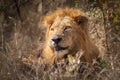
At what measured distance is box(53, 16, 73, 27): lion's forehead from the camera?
6643 mm

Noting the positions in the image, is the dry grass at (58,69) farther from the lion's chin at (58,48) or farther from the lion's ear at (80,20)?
the lion's ear at (80,20)

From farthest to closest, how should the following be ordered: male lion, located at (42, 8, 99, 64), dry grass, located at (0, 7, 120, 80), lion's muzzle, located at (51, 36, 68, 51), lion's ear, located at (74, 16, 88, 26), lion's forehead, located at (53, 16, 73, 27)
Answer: lion's ear, located at (74, 16, 88, 26) < lion's forehead, located at (53, 16, 73, 27) < male lion, located at (42, 8, 99, 64) < lion's muzzle, located at (51, 36, 68, 51) < dry grass, located at (0, 7, 120, 80)

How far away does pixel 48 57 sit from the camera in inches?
262

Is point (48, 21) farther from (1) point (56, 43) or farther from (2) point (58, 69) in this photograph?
(2) point (58, 69)

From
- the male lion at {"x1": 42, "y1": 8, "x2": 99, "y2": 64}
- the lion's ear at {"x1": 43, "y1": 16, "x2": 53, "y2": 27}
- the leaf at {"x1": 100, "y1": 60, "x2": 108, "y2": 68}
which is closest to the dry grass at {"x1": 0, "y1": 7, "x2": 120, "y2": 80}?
the leaf at {"x1": 100, "y1": 60, "x2": 108, "y2": 68}

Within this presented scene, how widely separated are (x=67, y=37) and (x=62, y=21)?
0.96 feet

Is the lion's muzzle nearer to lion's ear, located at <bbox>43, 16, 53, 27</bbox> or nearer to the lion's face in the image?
the lion's face

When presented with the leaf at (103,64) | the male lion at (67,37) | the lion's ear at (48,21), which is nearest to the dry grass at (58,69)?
the leaf at (103,64)

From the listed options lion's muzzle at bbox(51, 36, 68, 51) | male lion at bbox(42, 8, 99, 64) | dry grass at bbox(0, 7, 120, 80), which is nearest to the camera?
dry grass at bbox(0, 7, 120, 80)

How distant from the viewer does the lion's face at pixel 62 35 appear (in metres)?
6.33

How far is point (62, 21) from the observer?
21.9 ft

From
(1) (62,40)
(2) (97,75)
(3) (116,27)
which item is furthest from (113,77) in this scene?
(3) (116,27)

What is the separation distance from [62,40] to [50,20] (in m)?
0.66

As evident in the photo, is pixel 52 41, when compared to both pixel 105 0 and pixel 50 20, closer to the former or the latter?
pixel 50 20
